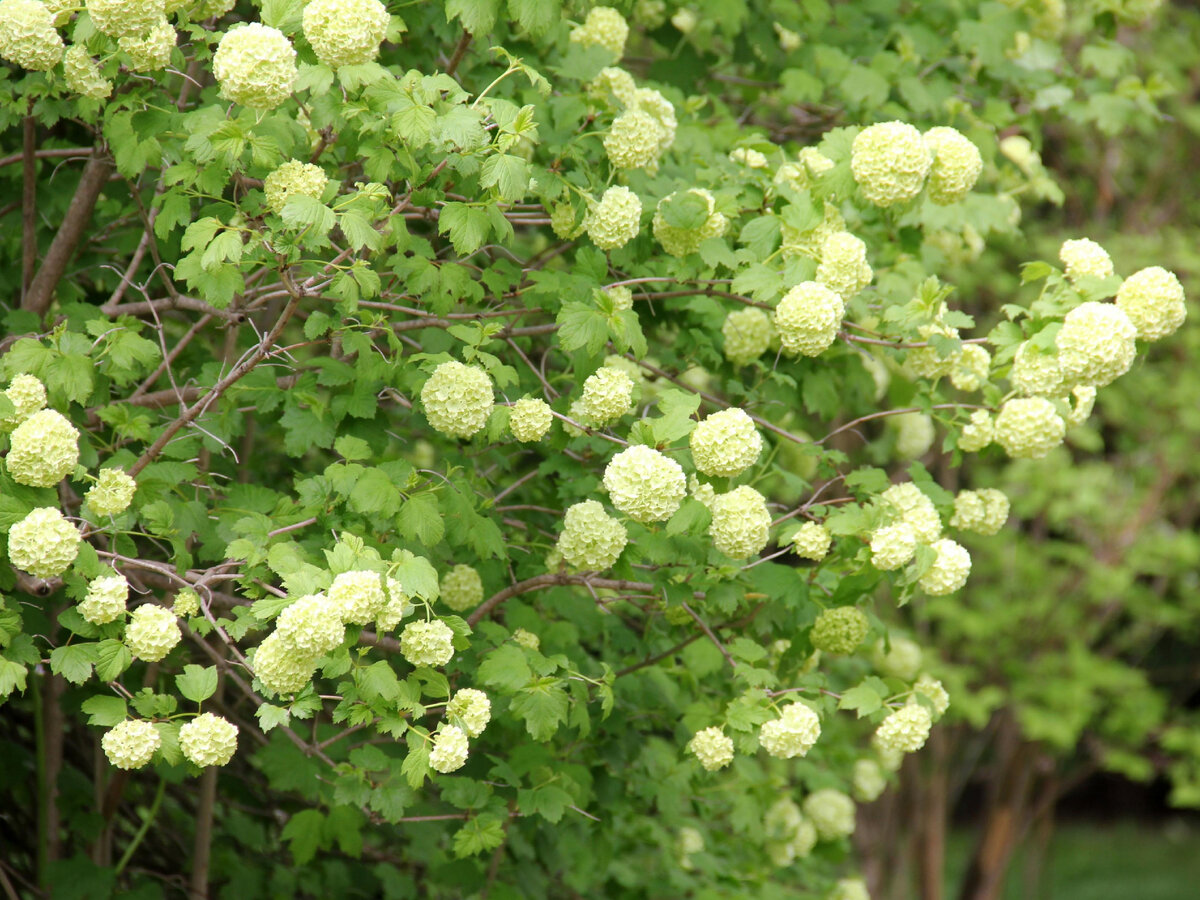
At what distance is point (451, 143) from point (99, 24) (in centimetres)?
73

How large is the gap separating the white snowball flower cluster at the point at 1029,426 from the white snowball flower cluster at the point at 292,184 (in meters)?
1.59

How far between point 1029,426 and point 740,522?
0.72m

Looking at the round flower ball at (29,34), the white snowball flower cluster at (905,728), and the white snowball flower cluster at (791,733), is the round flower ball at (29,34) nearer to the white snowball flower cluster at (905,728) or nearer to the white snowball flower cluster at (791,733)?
the white snowball flower cluster at (791,733)

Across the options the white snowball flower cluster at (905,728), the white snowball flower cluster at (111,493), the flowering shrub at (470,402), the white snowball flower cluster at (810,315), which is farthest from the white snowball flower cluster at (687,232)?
the white snowball flower cluster at (111,493)

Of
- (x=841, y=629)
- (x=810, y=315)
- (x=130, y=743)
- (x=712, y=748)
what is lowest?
(x=712, y=748)

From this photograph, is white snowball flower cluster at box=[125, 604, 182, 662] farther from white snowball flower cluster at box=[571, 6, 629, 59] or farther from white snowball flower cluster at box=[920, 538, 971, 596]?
white snowball flower cluster at box=[571, 6, 629, 59]

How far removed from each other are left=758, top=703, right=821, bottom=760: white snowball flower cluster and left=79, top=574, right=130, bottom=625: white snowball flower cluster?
1353 millimetres

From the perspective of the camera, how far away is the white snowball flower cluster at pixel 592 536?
2615mm

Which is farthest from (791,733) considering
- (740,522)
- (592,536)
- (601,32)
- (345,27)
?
(601,32)

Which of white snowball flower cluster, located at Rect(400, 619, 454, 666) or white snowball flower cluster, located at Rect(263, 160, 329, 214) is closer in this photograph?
white snowball flower cluster, located at Rect(400, 619, 454, 666)

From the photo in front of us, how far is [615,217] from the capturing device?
268cm

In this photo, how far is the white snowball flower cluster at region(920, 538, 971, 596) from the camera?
2.64 m

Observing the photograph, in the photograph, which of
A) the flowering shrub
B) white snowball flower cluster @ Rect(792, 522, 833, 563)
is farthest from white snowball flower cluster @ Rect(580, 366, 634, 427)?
white snowball flower cluster @ Rect(792, 522, 833, 563)

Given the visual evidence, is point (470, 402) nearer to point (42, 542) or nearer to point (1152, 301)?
point (42, 542)
